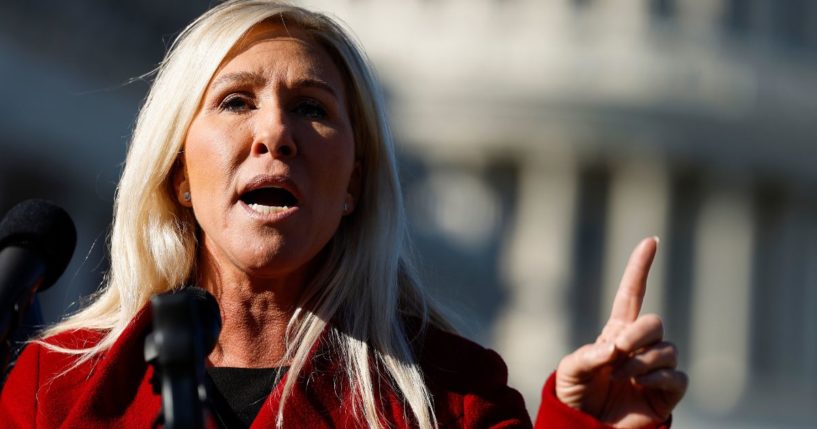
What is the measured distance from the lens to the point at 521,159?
53.5 metres

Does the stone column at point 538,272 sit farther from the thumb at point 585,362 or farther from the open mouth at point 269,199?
the thumb at point 585,362

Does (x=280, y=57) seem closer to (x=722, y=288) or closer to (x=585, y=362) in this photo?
(x=585, y=362)

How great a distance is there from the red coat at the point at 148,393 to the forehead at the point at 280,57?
29.5 inches

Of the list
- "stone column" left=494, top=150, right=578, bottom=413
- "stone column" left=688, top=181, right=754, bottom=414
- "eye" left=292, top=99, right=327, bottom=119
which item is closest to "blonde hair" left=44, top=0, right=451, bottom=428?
"eye" left=292, top=99, right=327, bottom=119

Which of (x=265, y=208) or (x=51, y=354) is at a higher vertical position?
(x=265, y=208)

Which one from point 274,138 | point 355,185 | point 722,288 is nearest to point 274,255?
point 274,138

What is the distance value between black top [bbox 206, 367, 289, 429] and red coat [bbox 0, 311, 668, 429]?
0.07m

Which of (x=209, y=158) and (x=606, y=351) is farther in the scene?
(x=209, y=158)

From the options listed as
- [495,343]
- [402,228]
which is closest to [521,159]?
[495,343]

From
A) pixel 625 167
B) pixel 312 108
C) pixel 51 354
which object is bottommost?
pixel 625 167

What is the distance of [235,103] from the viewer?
5930mm

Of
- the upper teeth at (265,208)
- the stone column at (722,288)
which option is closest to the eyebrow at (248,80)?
the upper teeth at (265,208)

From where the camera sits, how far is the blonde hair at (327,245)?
598 centimetres

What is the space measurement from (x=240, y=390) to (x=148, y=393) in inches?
10.0
